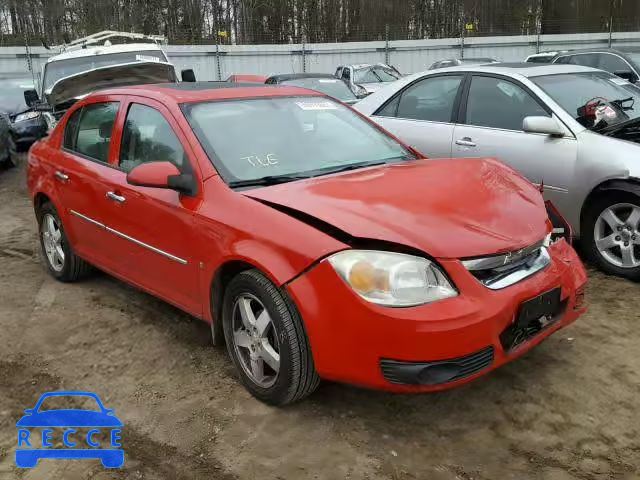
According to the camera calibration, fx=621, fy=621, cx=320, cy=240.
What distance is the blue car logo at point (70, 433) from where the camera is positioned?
109 inches

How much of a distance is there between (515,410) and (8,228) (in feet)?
19.8

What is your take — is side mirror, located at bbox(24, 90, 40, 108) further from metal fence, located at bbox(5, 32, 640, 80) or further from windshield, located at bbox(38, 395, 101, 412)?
metal fence, located at bbox(5, 32, 640, 80)

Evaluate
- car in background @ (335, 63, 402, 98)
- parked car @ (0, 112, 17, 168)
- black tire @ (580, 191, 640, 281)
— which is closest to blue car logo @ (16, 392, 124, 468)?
black tire @ (580, 191, 640, 281)

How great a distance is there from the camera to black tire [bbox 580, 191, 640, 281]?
173 inches

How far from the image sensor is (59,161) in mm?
4664

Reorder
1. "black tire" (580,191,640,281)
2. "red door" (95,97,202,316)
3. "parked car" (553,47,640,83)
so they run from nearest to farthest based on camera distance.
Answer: "red door" (95,97,202,316), "black tire" (580,191,640,281), "parked car" (553,47,640,83)

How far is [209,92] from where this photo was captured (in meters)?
3.83

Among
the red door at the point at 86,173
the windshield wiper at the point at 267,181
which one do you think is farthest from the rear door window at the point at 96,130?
the windshield wiper at the point at 267,181

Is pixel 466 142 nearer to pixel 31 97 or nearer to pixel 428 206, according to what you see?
pixel 428 206

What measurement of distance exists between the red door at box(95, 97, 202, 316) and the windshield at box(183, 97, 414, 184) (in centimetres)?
19

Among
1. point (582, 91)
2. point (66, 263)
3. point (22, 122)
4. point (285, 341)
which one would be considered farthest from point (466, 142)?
point (22, 122)

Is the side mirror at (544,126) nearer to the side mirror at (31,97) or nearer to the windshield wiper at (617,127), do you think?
the windshield wiper at (617,127)

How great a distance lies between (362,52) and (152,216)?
21229 mm

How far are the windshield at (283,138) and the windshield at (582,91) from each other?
70.1 inches
